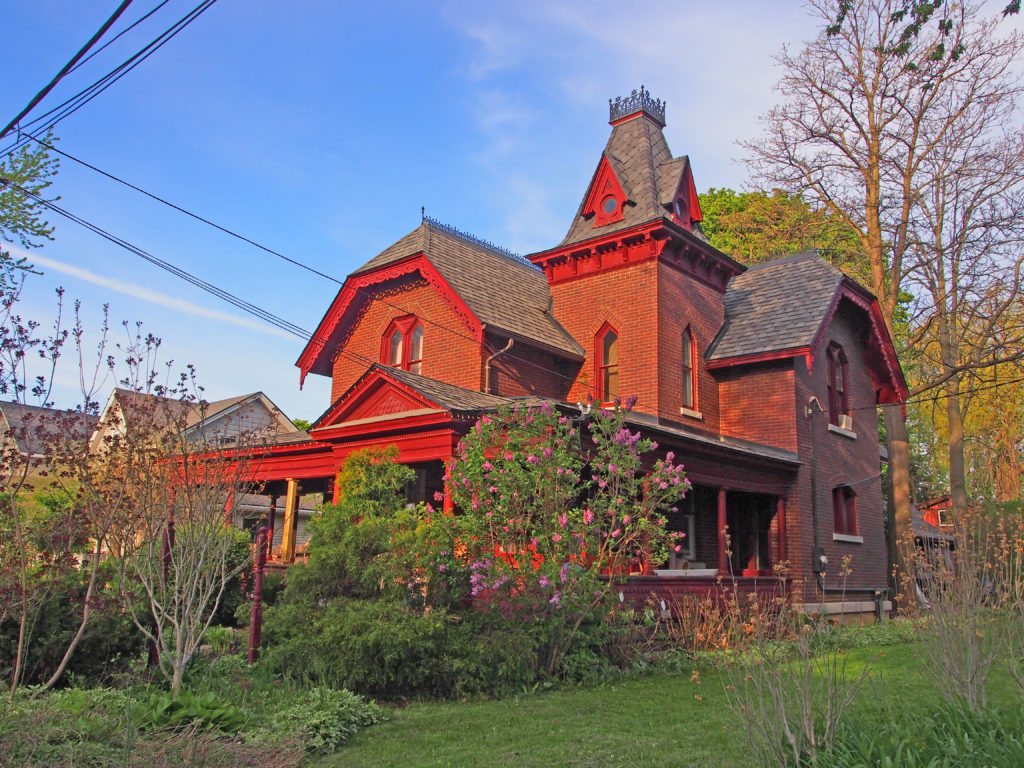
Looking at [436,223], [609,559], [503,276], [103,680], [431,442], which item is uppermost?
[436,223]

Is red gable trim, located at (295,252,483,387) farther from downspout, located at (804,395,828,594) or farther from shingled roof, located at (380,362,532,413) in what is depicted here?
downspout, located at (804,395,828,594)

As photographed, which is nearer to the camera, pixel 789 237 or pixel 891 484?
pixel 891 484

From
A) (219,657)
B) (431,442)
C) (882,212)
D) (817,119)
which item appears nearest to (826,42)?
(817,119)

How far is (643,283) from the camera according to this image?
19281 mm

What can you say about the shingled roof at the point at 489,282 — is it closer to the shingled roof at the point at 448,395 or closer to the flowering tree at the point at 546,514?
the shingled roof at the point at 448,395

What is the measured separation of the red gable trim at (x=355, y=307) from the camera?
60.6 ft

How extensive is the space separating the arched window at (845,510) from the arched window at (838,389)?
1.71 m

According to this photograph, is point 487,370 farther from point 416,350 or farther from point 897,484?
point 897,484

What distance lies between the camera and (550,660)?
10633 millimetres

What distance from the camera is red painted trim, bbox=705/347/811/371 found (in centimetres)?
1870

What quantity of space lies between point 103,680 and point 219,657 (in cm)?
160

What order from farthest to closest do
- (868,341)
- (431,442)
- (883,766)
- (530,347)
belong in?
(868,341) < (530,347) < (431,442) < (883,766)

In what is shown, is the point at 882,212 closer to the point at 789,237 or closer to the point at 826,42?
the point at 789,237

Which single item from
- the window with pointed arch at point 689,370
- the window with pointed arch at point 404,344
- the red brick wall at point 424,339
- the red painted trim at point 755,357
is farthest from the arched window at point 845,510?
the window with pointed arch at point 404,344
